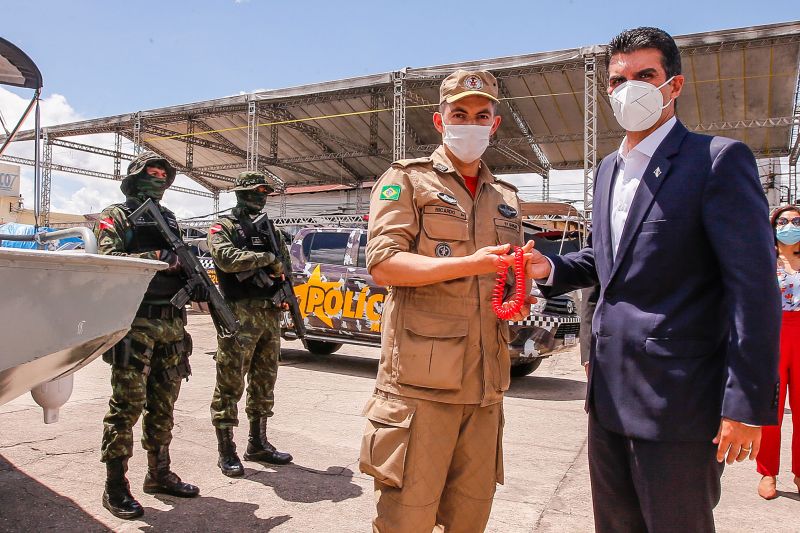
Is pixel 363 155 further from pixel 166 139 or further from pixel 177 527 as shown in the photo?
pixel 177 527

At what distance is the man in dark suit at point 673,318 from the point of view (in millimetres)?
1527

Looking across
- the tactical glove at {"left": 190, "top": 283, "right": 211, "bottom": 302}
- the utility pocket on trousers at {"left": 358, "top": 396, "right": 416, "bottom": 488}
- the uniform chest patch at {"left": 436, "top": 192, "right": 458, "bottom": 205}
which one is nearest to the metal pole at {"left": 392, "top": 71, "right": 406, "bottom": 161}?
the tactical glove at {"left": 190, "top": 283, "right": 211, "bottom": 302}

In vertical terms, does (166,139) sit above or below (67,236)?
above

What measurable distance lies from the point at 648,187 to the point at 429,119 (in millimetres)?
17348

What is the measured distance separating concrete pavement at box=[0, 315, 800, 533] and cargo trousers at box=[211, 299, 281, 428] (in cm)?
40

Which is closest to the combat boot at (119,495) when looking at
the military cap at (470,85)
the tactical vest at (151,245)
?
the tactical vest at (151,245)

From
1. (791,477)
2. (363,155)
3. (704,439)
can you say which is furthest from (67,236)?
(363,155)

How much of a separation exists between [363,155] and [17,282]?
20367mm

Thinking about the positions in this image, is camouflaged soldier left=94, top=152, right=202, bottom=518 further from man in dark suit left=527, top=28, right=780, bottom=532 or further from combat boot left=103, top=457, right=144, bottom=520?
man in dark suit left=527, top=28, right=780, bottom=532

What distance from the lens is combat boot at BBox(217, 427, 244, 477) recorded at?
12.3 feet

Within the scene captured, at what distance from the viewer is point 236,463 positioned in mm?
3809

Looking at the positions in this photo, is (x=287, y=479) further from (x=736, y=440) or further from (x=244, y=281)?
(x=736, y=440)

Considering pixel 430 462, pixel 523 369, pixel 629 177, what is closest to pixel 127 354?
pixel 430 462

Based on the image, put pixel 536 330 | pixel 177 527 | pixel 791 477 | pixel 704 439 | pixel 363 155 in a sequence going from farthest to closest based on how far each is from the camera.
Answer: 1. pixel 363 155
2. pixel 536 330
3. pixel 791 477
4. pixel 177 527
5. pixel 704 439
